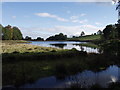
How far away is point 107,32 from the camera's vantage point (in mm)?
70062

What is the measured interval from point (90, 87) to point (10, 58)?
1312 cm

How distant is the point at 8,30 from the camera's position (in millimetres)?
87500

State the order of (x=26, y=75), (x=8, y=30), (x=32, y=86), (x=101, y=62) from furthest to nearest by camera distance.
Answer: (x=8, y=30) < (x=101, y=62) < (x=26, y=75) < (x=32, y=86)

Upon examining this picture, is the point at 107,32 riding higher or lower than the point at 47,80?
higher

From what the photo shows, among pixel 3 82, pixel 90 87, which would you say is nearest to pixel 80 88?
pixel 90 87

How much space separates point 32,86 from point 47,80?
72.5 inches

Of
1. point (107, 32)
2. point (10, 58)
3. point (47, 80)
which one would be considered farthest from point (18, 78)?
point (107, 32)

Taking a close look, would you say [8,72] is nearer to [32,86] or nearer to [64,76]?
[32,86]

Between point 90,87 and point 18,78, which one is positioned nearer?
point 90,87

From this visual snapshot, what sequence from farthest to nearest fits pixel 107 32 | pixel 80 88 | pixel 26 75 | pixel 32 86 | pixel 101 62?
pixel 107 32 → pixel 101 62 → pixel 26 75 → pixel 32 86 → pixel 80 88

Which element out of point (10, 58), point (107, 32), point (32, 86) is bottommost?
point (32, 86)

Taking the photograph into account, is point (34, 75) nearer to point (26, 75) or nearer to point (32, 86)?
point (26, 75)

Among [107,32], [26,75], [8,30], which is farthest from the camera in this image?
[8,30]

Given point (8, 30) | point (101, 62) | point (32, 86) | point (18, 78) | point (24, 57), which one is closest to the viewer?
point (32, 86)
